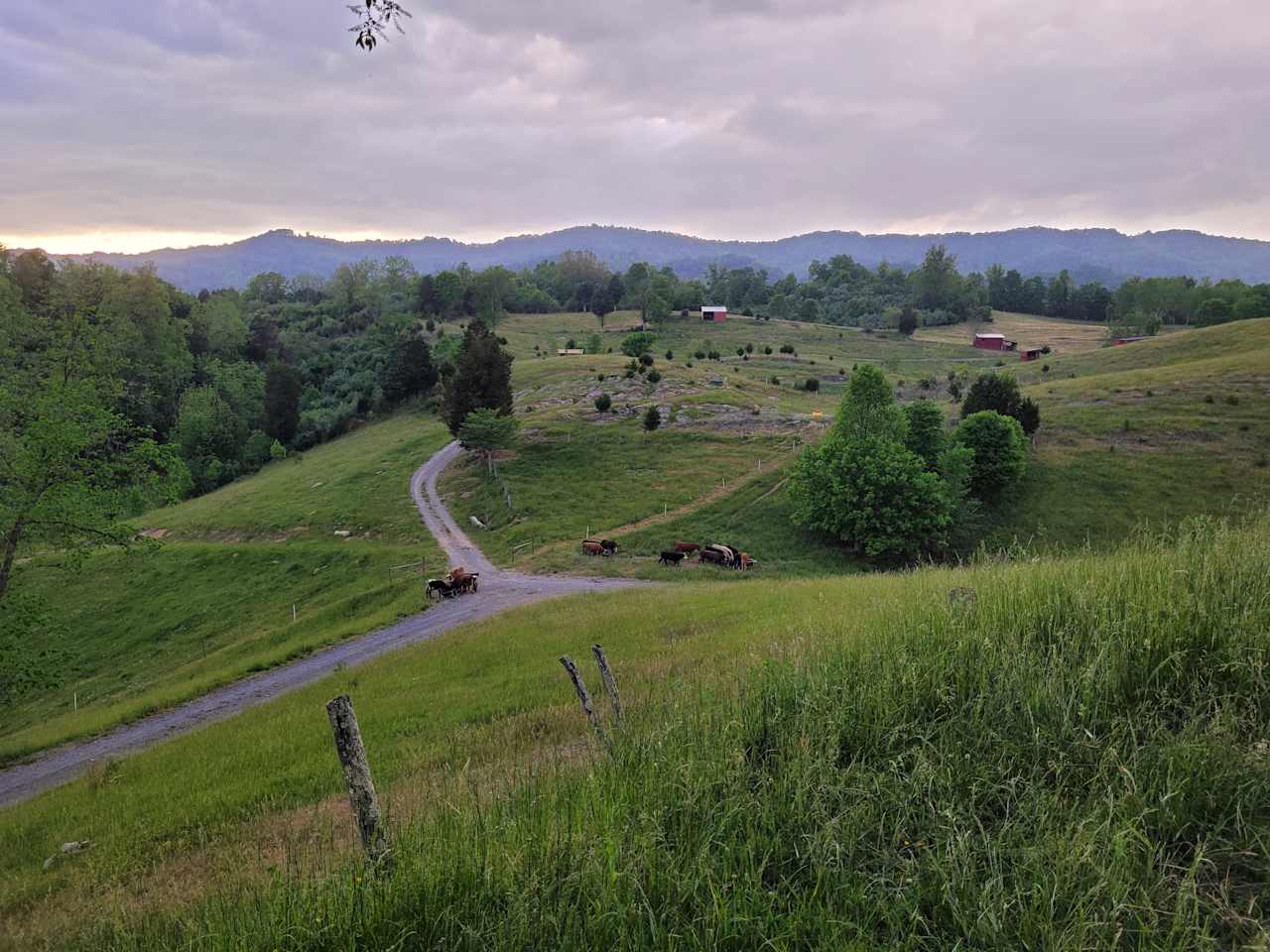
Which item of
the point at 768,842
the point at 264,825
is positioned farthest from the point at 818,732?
the point at 264,825

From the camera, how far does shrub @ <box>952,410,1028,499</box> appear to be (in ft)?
148

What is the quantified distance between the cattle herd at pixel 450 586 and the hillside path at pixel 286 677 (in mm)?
548

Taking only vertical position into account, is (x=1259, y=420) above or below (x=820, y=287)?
below

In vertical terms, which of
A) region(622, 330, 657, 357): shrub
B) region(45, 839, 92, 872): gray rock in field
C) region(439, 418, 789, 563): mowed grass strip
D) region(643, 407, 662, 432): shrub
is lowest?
region(439, 418, 789, 563): mowed grass strip

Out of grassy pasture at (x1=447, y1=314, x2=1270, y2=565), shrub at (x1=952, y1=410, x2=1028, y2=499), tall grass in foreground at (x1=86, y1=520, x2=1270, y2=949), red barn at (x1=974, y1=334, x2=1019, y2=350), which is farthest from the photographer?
red barn at (x1=974, y1=334, x2=1019, y2=350)

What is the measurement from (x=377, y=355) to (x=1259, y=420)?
10782 centimetres

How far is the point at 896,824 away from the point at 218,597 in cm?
4417

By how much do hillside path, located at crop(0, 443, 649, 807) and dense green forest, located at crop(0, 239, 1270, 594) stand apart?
893 cm

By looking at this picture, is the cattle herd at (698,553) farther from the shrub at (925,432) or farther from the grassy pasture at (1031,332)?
the grassy pasture at (1031,332)

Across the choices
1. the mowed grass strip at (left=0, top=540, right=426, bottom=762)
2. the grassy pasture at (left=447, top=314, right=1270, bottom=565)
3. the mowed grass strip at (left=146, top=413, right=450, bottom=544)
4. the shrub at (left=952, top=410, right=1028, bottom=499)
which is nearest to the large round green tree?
the grassy pasture at (left=447, top=314, right=1270, bottom=565)

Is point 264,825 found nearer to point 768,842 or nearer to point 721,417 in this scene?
point 768,842

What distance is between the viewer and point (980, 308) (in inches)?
6088

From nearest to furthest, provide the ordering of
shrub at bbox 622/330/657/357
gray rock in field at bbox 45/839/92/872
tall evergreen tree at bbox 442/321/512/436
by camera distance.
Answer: gray rock in field at bbox 45/839/92/872, tall evergreen tree at bbox 442/321/512/436, shrub at bbox 622/330/657/357

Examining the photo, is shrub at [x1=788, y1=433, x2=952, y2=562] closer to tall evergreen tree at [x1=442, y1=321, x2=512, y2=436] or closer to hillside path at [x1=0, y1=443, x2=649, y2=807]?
hillside path at [x1=0, y1=443, x2=649, y2=807]
